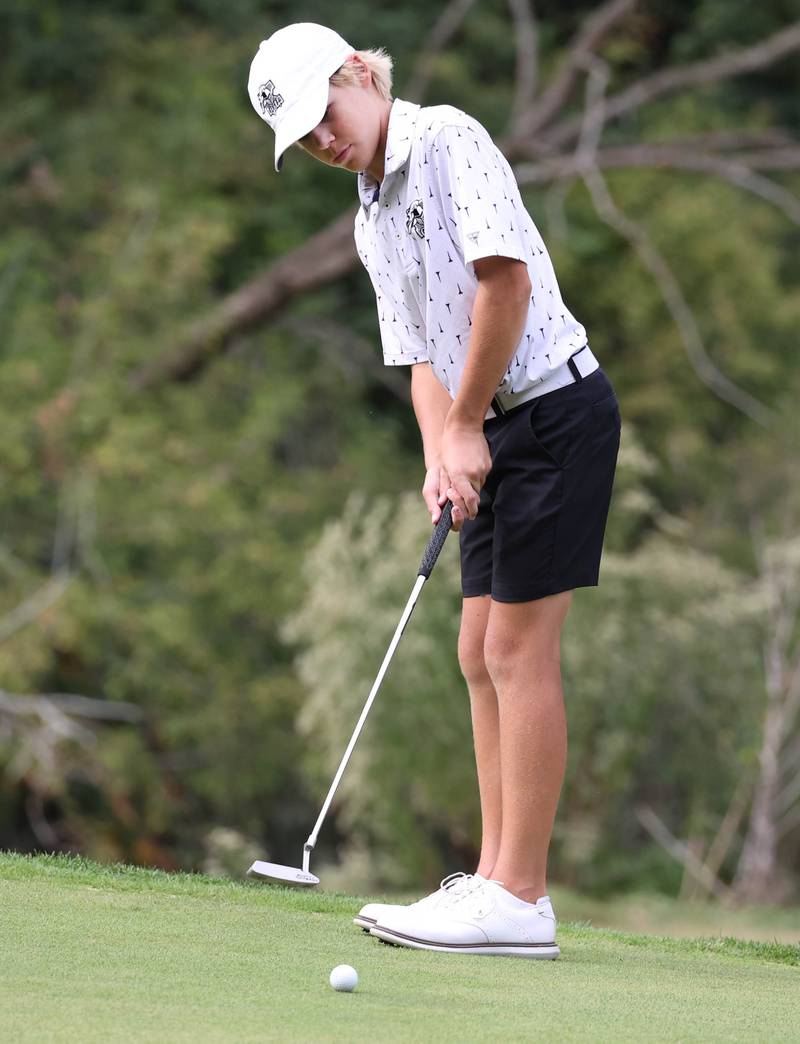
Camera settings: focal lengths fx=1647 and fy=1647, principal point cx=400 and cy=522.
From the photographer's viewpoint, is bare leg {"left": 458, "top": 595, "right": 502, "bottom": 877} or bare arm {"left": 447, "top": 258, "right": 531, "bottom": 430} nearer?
bare arm {"left": 447, "top": 258, "right": 531, "bottom": 430}

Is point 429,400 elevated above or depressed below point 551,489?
above

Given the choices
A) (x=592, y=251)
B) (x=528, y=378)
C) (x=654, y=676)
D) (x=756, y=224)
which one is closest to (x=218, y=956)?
(x=528, y=378)

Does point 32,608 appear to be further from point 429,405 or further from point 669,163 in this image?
point 429,405

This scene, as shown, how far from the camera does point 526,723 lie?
269 cm

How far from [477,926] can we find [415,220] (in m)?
1.13

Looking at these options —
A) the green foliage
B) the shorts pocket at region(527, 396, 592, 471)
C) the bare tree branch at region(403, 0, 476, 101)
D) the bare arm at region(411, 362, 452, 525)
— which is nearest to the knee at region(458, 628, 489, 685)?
the bare arm at region(411, 362, 452, 525)

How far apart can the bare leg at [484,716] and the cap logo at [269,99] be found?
0.89 m

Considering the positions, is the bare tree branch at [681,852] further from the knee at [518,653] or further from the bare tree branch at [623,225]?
the knee at [518,653]

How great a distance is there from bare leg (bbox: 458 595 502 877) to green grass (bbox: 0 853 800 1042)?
243 mm

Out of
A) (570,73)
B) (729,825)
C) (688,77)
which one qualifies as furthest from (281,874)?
(570,73)

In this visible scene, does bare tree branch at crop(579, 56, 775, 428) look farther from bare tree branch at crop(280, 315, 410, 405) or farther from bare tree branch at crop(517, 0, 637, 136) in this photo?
bare tree branch at crop(280, 315, 410, 405)

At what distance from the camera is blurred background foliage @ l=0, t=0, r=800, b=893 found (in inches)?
375

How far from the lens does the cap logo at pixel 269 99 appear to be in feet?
8.45

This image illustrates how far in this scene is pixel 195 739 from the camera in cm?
1128
